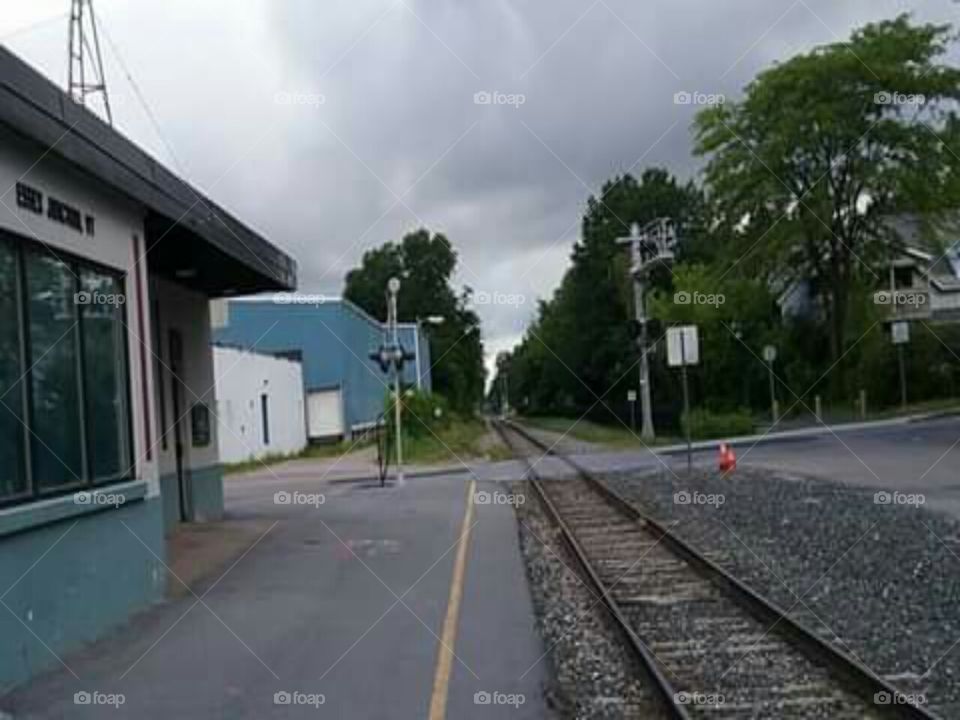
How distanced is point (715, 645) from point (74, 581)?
512 cm

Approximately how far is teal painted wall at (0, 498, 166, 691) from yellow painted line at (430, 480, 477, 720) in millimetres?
2859

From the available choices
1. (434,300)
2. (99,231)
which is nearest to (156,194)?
(99,231)

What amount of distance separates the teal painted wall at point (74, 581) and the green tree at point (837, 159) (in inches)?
1880

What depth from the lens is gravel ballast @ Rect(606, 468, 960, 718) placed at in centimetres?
933

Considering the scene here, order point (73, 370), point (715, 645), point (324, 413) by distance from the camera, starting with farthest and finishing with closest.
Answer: point (324, 413) < point (73, 370) < point (715, 645)

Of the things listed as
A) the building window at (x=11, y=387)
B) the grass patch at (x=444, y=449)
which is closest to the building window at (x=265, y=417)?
the grass patch at (x=444, y=449)

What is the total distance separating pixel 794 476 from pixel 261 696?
1928 cm

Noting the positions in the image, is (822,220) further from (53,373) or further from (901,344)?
(53,373)

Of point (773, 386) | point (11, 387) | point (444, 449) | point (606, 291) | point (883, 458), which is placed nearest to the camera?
point (11, 387)

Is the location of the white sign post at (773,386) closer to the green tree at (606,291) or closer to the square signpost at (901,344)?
the square signpost at (901,344)

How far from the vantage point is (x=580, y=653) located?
1007cm

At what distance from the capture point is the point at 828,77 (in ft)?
184

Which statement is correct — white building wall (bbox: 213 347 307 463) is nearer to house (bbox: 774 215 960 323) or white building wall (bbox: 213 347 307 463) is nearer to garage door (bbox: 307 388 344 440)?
garage door (bbox: 307 388 344 440)

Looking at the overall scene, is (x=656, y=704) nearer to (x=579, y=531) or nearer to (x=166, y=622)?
(x=166, y=622)
